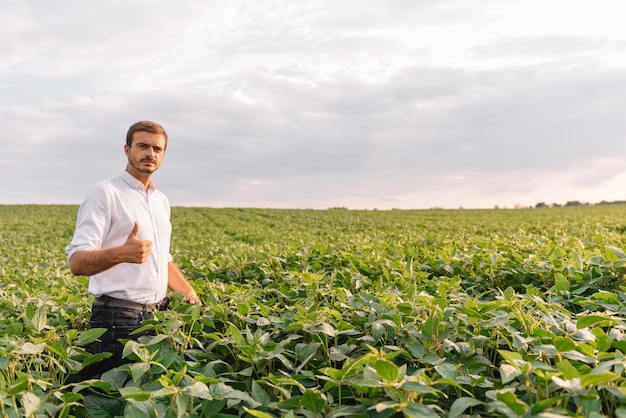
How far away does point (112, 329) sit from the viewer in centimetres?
439

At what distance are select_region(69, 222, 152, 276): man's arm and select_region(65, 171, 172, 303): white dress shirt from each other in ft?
0.42

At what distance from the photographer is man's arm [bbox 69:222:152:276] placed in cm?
395

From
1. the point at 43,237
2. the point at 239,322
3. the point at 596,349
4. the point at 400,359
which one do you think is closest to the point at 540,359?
the point at 596,349

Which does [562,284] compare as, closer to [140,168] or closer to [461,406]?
[461,406]

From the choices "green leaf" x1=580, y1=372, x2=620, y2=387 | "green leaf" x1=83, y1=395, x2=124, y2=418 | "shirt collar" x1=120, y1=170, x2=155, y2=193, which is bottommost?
"green leaf" x1=83, y1=395, x2=124, y2=418

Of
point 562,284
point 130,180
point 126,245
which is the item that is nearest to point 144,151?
point 130,180

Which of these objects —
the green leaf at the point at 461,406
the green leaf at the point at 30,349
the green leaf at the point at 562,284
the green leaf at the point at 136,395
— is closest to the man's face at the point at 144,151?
the green leaf at the point at 30,349

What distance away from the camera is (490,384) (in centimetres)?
274

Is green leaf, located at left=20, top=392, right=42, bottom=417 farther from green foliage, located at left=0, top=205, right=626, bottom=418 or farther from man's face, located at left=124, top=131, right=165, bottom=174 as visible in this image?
man's face, located at left=124, top=131, right=165, bottom=174

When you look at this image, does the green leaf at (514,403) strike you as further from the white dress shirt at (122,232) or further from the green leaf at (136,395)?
the white dress shirt at (122,232)

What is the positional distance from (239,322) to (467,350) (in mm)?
1840

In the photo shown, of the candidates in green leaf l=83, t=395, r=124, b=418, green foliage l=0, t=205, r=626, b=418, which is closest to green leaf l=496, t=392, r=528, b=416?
green foliage l=0, t=205, r=626, b=418

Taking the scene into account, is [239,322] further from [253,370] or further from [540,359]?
[540,359]

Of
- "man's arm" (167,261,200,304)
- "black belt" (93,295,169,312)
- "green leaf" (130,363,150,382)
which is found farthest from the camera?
"man's arm" (167,261,200,304)
